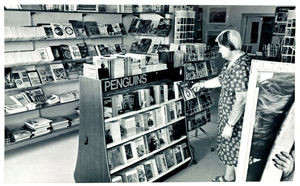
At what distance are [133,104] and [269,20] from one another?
6.45 meters

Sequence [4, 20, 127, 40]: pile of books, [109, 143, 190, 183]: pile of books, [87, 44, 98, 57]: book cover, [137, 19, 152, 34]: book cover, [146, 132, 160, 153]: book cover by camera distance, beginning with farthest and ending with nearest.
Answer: [137, 19, 152, 34]: book cover → [87, 44, 98, 57]: book cover → [4, 20, 127, 40]: pile of books → [146, 132, 160, 153]: book cover → [109, 143, 190, 183]: pile of books

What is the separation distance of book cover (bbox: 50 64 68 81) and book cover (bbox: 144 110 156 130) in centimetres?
197

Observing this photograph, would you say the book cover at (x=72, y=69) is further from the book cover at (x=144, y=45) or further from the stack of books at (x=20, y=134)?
the book cover at (x=144, y=45)

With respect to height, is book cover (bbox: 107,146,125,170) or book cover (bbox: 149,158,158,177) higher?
book cover (bbox: 107,146,125,170)

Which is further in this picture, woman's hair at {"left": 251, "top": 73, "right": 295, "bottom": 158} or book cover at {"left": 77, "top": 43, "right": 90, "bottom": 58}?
book cover at {"left": 77, "top": 43, "right": 90, "bottom": 58}

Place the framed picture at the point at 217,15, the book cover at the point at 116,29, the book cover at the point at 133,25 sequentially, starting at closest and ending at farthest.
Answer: the book cover at the point at 116,29 < the book cover at the point at 133,25 < the framed picture at the point at 217,15

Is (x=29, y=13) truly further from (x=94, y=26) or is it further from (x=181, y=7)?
(x=181, y=7)

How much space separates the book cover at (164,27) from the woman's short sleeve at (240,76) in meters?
2.70

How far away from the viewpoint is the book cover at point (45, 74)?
4.15 metres

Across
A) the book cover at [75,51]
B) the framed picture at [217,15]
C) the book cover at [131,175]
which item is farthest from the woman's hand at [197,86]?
the framed picture at [217,15]

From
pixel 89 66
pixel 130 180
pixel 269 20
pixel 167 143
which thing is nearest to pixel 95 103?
pixel 89 66

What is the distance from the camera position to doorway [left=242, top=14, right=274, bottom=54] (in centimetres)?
784

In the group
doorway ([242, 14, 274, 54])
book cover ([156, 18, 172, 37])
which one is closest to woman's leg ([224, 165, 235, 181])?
book cover ([156, 18, 172, 37])

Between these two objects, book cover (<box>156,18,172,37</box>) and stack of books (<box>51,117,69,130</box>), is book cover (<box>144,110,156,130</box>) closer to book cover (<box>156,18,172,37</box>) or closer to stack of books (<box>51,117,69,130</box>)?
stack of books (<box>51,117,69,130</box>)
